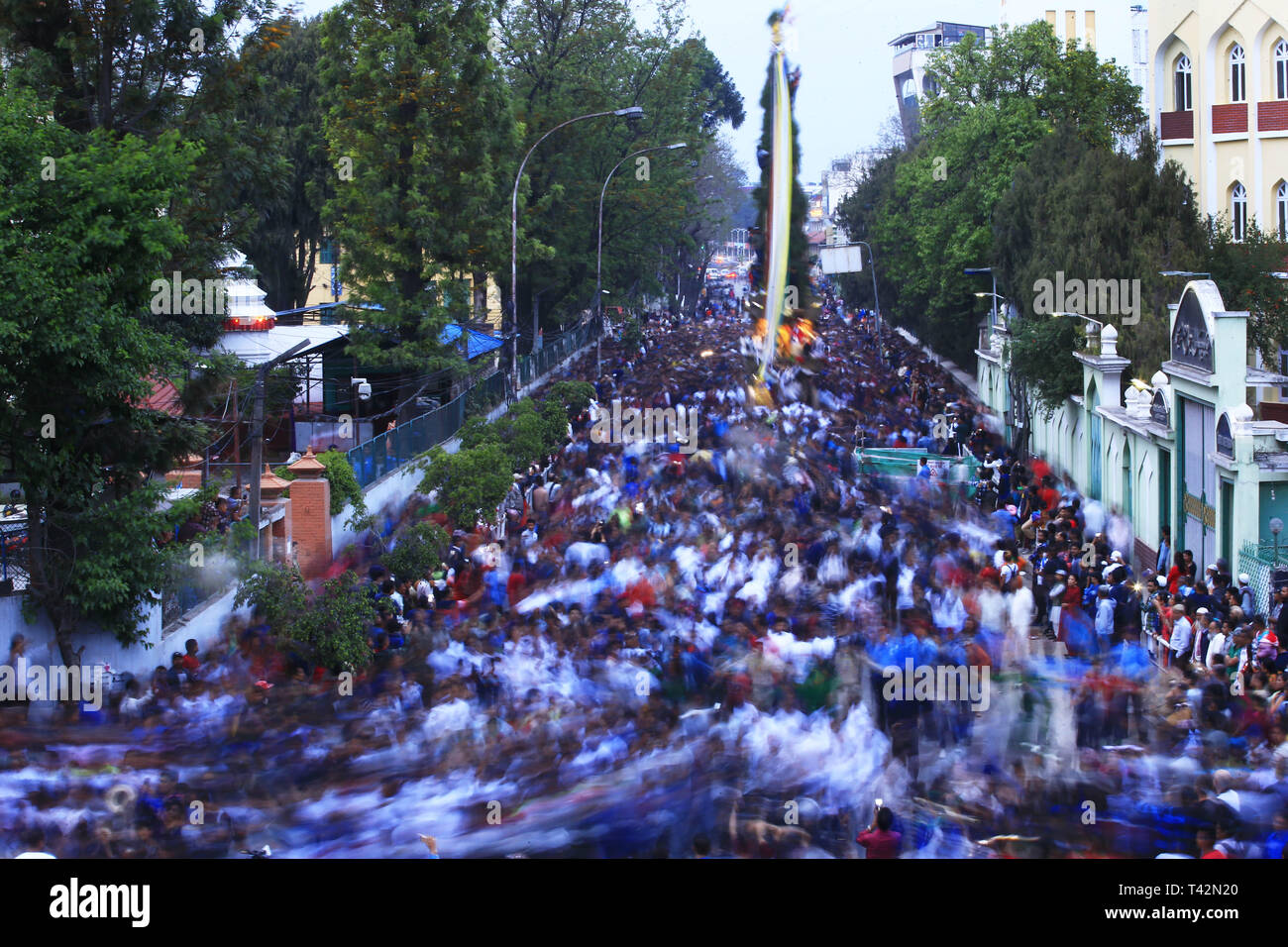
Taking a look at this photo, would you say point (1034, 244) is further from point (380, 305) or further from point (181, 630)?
point (181, 630)

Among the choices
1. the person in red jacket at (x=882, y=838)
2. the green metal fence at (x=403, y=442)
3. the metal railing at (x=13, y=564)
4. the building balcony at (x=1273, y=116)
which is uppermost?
the building balcony at (x=1273, y=116)

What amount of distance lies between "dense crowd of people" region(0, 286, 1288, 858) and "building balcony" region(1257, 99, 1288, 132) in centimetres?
1771

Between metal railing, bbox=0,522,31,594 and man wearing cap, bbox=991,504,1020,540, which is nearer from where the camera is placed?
metal railing, bbox=0,522,31,594

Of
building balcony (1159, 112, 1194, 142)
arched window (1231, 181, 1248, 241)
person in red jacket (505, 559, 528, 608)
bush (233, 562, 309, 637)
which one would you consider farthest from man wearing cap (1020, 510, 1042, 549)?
building balcony (1159, 112, 1194, 142)

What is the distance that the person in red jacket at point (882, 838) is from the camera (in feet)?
28.6

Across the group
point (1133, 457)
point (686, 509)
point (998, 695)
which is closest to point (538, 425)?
point (686, 509)

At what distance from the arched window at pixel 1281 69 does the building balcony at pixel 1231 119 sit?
885mm

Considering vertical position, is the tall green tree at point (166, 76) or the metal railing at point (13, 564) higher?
the tall green tree at point (166, 76)

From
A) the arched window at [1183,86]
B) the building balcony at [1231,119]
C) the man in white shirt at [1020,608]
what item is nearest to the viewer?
the man in white shirt at [1020,608]

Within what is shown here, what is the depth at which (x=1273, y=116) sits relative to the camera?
3183 centimetres

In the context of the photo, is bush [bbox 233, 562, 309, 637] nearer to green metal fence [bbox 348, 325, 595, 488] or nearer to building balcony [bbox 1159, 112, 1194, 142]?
green metal fence [bbox 348, 325, 595, 488]

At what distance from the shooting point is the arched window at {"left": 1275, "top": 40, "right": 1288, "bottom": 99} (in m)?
31.4

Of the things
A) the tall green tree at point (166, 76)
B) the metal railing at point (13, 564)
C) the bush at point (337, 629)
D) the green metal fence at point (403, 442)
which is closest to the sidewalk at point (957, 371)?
the green metal fence at point (403, 442)

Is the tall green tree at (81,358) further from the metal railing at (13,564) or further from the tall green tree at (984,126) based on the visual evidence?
the tall green tree at (984,126)
